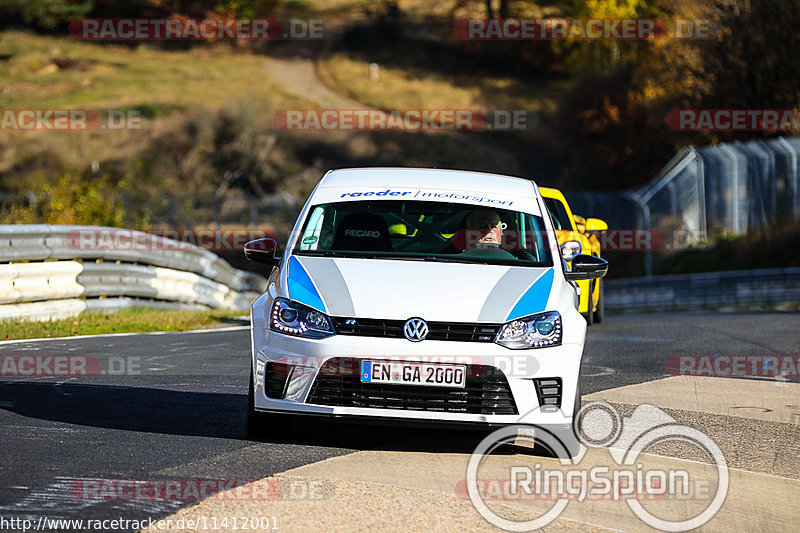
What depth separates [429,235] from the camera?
27.6 ft

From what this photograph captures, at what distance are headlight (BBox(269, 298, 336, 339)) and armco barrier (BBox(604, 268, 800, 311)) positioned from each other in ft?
58.6

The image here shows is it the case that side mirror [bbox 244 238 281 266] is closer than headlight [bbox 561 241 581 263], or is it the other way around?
side mirror [bbox 244 238 281 266]

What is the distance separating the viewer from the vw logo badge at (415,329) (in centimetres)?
674

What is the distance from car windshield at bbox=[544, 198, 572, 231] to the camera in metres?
14.6

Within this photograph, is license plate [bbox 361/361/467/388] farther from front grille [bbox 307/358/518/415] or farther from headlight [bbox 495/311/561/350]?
headlight [bbox 495/311/561/350]

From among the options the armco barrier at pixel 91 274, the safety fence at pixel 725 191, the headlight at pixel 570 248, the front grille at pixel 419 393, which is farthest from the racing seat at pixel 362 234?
the safety fence at pixel 725 191

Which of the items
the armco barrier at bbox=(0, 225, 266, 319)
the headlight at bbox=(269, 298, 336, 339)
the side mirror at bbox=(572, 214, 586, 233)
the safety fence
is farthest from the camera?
the safety fence

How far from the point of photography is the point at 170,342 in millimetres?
13234

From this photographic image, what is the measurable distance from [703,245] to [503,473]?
24283 millimetres

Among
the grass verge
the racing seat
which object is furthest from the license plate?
the grass verge

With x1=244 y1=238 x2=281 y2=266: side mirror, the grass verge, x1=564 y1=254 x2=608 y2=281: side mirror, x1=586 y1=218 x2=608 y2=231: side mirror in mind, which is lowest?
the grass verge

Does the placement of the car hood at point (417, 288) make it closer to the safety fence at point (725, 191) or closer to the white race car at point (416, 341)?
the white race car at point (416, 341)

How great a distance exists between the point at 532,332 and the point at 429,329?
0.63m

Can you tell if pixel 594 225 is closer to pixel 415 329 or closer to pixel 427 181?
pixel 427 181
